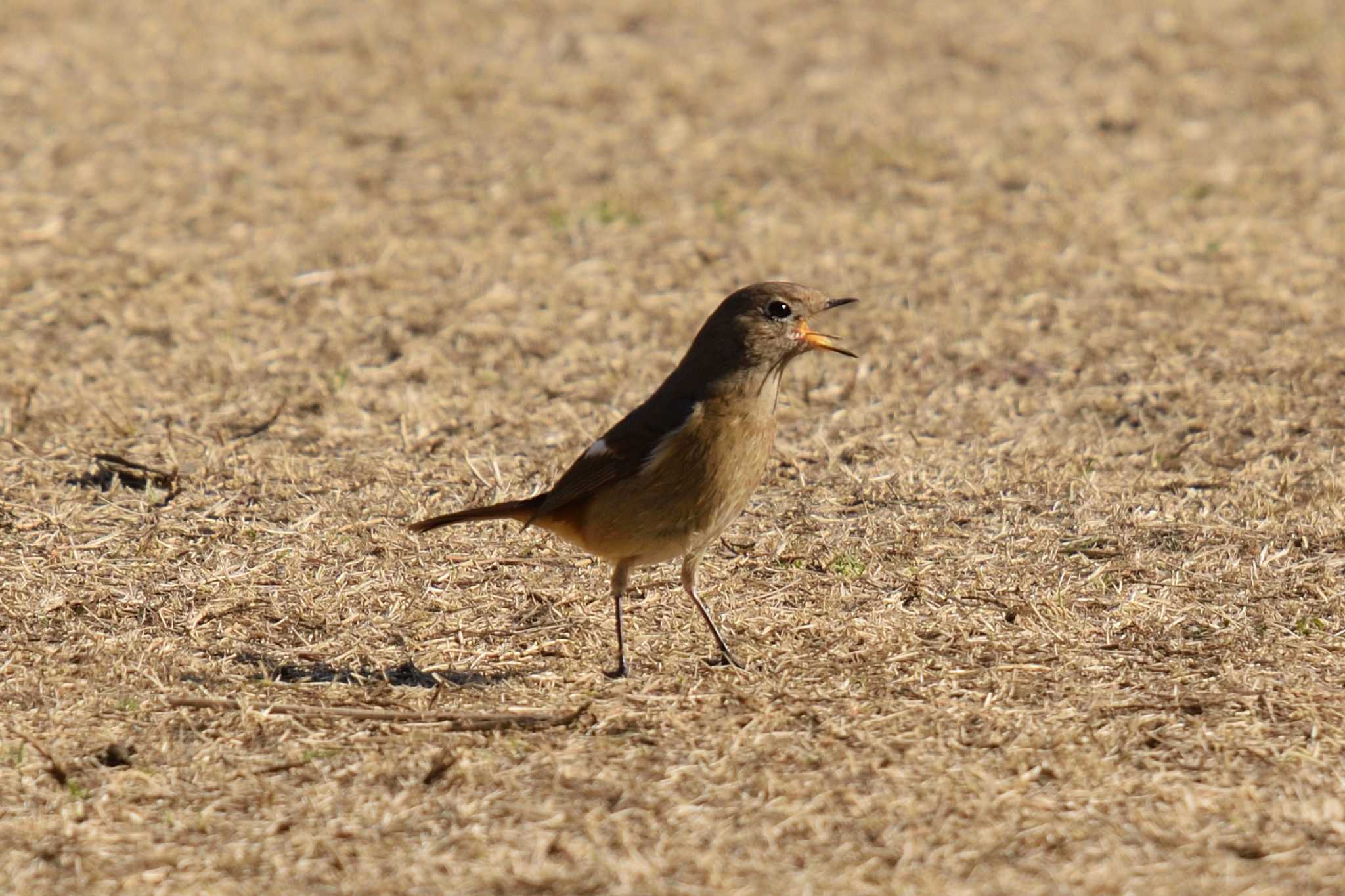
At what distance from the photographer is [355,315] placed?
936 centimetres

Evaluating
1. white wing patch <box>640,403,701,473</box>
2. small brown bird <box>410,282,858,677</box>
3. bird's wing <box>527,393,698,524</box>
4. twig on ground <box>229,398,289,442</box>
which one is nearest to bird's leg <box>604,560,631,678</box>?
small brown bird <box>410,282,858,677</box>

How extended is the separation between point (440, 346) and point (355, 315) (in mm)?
684

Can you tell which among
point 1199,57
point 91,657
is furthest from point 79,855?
point 1199,57

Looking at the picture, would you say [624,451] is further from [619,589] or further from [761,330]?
[761,330]

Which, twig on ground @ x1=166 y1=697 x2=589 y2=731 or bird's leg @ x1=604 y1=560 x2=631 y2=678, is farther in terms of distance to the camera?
bird's leg @ x1=604 y1=560 x2=631 y2=678

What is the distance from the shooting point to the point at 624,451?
5828 mm

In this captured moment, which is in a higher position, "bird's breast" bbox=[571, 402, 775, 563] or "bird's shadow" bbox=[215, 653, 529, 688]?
"bird's breast" bbox=[571, 402, 775, 563]

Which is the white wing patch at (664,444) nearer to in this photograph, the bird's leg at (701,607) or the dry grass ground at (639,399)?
the bird's leg at (701,607)

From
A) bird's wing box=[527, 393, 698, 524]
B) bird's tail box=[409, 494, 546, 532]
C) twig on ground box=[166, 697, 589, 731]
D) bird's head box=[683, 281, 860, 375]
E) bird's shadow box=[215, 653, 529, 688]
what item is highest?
bird's head box=[683, 281, 860, 375]

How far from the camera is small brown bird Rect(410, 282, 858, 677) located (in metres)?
5.72

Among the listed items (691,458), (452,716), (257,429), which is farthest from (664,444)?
(257,429)

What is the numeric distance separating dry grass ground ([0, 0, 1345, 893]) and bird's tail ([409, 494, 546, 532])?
1.38 ft

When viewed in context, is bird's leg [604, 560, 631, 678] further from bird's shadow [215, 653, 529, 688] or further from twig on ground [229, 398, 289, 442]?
twig on ground [229, 398, 289, 442]

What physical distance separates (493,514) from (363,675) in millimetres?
732
